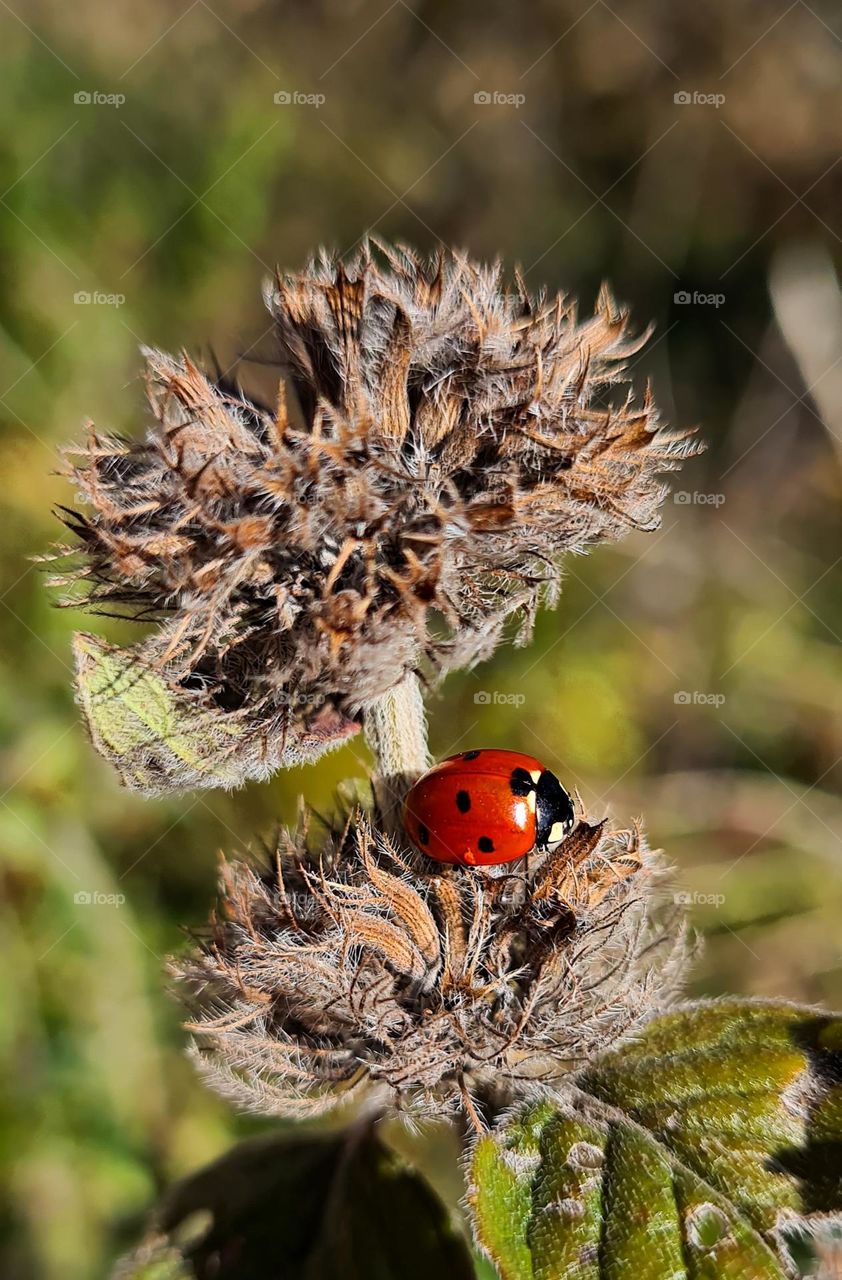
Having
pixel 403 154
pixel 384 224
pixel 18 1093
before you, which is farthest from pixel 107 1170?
pixel 403 154

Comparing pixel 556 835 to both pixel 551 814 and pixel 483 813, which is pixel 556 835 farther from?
pixel 483 813

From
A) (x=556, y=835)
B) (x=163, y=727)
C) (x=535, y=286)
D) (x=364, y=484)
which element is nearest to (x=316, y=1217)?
(x=556, y=835)

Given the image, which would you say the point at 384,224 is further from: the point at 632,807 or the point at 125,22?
the point at 632,807

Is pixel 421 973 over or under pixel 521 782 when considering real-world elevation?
under

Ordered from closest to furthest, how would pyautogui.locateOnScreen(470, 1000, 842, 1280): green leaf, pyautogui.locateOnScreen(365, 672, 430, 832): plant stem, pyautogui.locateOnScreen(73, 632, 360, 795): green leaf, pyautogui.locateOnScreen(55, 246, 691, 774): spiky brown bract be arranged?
pyautogui.locateOnScreen(55, 246, 691, 774): spiky brown bract → pyautogui.locateOnScreen(470, 1000, 842, 1280): green leaf → pyautogui.locateOnScreen(73, 632, 360, 795): green leaf → pyautogui.locateOnScreen(365, 672, 430, 832): plant stem

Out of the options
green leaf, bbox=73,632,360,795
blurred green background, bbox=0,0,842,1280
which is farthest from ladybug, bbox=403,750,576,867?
blurred green background, bbox=0,0,842,1280

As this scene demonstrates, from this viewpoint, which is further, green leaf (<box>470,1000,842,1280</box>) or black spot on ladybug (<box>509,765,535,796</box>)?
black spot on ladybug (<box>509,765,535,796</box>)

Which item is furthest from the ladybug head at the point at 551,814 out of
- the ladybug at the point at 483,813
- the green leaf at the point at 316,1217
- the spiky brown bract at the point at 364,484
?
the green leaf at the point at 316,1217

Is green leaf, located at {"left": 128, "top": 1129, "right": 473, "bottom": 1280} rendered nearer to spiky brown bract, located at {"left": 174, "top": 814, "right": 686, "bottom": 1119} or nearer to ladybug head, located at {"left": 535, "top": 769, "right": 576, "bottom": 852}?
spiky brown bract, located at {"left": 174, "top": 814, "right": 686, "bottom": 1119}
